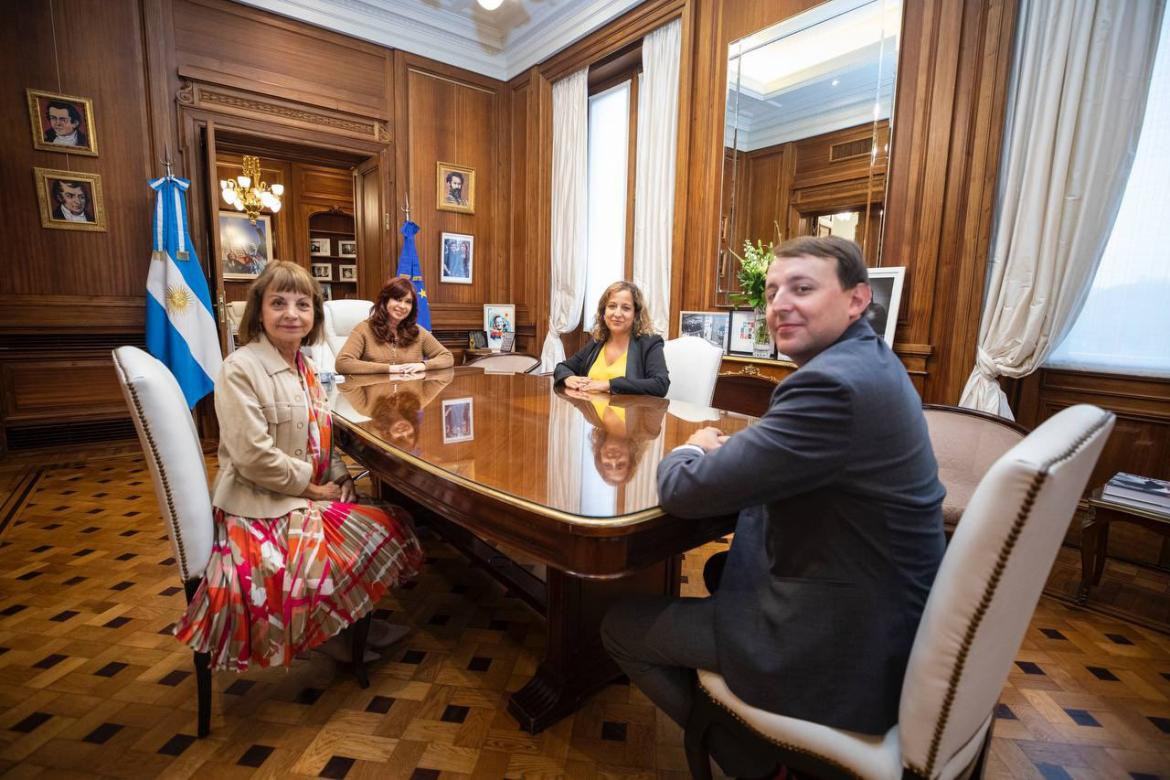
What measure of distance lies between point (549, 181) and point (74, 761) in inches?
203

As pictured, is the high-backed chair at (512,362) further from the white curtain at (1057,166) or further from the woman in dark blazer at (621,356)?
the white curtain at (1057,166)

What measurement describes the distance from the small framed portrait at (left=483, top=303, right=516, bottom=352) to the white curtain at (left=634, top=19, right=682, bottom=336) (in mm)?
1751

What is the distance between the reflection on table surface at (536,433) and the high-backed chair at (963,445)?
775 mm

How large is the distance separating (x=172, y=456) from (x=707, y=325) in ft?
10.7

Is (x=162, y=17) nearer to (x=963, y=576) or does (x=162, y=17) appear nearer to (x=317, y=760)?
(x=317, y=760)

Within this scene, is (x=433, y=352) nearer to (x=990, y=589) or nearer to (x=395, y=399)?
(x=395, y=399)

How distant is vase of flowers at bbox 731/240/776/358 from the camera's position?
3.45 metres

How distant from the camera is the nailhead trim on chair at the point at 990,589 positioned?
72cm

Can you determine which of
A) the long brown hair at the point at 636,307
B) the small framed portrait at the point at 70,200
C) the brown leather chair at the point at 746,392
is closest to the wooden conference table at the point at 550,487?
the long brown hair at the point at 636,307

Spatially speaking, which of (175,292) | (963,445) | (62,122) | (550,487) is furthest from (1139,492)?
(62,122)

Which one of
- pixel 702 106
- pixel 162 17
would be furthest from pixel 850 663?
pixel 162 17

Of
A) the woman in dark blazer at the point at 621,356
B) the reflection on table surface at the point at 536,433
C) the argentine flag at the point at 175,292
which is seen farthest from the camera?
the argentine flag at the point at 175,292

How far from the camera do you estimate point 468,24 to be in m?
5.39

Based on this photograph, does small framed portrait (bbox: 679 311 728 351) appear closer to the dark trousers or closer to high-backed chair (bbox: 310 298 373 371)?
high-backed chair (bbox: 310 298 373 371)
